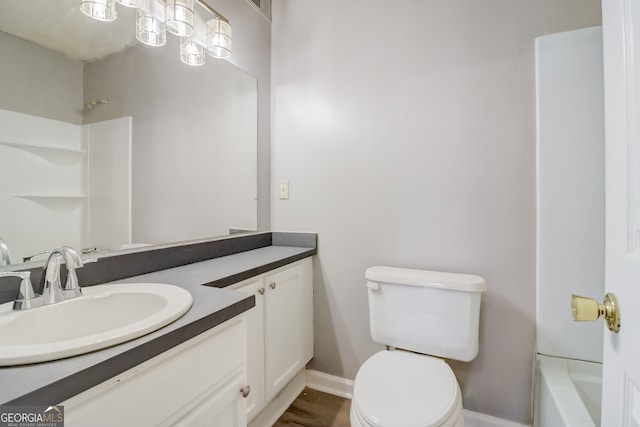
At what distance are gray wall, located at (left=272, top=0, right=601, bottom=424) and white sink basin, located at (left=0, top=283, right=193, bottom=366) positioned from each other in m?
0.99

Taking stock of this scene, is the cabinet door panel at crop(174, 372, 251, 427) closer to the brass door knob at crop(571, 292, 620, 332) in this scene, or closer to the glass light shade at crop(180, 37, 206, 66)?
the brass door knob at crop(571, 292, 620, 332)

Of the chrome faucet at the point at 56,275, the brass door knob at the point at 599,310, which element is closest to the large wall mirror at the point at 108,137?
the chrome faucet at the point at 56,275

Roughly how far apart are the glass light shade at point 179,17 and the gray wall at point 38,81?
40cm

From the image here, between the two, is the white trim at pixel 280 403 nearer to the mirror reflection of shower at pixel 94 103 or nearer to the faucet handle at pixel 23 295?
the faucet handle at pixel 23 295

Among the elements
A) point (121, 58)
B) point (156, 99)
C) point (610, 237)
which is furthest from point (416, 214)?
point (121, 58)

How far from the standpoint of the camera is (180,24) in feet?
4.05

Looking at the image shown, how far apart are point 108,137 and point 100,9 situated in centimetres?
45

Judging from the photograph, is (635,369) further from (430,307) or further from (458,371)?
(458,371)

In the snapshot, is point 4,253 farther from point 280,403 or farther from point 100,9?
point 280,403

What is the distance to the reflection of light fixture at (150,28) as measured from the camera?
1.17m

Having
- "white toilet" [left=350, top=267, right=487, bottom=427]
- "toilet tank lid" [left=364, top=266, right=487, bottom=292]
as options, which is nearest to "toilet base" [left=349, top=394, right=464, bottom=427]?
"white toilet" [left=350, top=267, right=487, bottom=427]

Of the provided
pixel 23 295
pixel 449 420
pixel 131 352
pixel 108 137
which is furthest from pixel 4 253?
pixel 449 420

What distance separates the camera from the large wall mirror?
0.88 metres

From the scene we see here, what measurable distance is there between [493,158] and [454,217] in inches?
12.3
